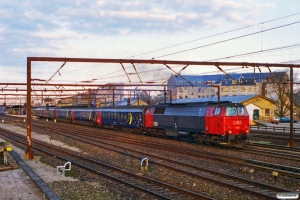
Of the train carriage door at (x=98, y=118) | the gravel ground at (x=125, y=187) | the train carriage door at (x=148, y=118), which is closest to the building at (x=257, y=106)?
the train carriage door at (x=98, y=118)

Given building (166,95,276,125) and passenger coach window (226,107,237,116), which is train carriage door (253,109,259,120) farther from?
passenger coach window (226,107,237,116)

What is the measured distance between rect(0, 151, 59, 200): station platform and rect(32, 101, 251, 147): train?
529 inches

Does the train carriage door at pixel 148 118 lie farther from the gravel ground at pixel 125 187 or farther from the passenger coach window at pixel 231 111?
the gravel ground at pixel 125 187

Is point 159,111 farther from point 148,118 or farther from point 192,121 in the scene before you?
point 192,121

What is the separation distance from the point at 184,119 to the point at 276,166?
1323 centimetres

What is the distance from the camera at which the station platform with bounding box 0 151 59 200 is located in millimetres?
11039

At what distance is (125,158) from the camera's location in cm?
2025

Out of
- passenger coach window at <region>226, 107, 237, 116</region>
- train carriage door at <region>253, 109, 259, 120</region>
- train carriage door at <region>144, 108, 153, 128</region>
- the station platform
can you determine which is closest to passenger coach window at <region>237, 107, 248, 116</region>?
passenger coach window at <region>226, 107, 237, 116</region>

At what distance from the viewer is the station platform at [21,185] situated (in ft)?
36.2

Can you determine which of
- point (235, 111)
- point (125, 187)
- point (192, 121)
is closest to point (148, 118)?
point (192, 121)

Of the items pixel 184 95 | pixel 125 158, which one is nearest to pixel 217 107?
pixel 125 158

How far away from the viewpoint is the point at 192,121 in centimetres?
2770

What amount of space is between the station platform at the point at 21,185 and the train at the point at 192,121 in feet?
44.1

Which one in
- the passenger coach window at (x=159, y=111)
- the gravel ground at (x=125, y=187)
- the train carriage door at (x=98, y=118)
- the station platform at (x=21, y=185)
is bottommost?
the gravel ground at (x=125, y=187)
